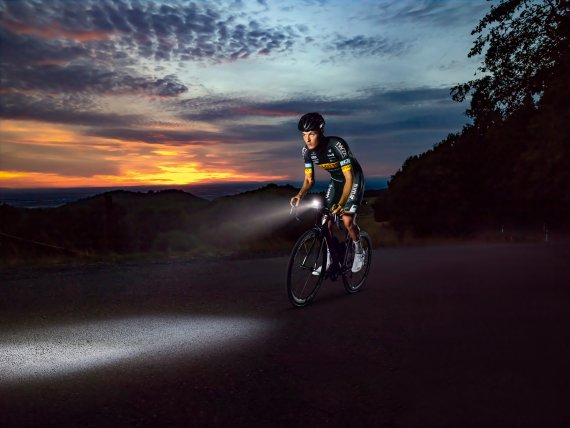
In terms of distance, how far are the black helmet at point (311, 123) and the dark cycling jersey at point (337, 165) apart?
28cm

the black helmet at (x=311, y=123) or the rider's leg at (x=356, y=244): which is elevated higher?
A: the black helmet at (x=311, y=123)

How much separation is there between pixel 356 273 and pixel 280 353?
3.75m

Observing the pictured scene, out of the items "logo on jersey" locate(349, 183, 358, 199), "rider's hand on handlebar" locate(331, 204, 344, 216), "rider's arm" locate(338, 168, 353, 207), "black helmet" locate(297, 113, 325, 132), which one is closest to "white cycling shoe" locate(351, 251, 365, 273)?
"rider's hand on handlebar" locate(331, 204, 344, 216)

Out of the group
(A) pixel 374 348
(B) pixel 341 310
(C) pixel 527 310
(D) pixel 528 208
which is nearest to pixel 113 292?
(B) pixel 341 310

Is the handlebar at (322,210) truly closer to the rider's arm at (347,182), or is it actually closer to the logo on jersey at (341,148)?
the rider's arm at (347,182)

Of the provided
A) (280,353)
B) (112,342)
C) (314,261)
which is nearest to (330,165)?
(314,261)

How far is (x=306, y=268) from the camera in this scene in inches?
314

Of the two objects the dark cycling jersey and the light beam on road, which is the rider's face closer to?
the dark cycling jersey

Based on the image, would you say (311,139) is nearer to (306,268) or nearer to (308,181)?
(308,181)

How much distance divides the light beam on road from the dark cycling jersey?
231 cm

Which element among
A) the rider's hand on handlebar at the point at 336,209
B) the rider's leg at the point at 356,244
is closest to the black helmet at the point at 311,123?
the rider's hand on handlebar at the point at 336,209

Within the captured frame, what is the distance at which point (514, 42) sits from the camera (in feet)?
73.2

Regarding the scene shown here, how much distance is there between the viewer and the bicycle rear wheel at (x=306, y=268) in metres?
7.72

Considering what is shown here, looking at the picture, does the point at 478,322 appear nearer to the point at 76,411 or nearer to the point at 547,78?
the point at 76,411
